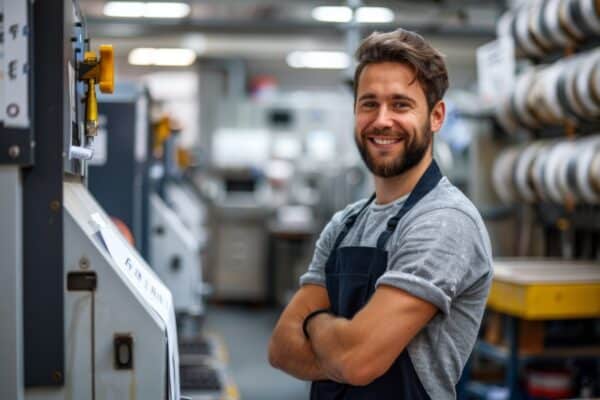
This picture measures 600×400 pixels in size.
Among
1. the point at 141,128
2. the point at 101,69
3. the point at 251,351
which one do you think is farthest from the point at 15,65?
the point at 251,351

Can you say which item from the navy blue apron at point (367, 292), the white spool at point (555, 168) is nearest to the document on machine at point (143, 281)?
the navy blue apron at point (367, 292)

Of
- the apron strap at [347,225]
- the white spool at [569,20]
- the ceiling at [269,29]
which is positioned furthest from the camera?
the ceiling at [269,29]

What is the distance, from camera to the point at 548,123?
5156mm

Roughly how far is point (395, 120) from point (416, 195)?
0.19 m

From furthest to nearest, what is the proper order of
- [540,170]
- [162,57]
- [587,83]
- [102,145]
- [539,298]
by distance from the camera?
[162,57] → [540,170] → [587,83] → [539,298] → [102,145]

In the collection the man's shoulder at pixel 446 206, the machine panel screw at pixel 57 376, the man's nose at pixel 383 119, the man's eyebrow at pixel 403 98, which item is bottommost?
the machine panel screw at pixel 57 376

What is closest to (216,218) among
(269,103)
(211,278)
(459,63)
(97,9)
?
(211,278)

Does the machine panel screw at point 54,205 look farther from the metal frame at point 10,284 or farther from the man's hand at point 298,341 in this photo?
the man's hand at point 298,341

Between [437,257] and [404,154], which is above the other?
[404,154]

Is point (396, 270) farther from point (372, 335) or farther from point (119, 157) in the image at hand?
point (119, 157)

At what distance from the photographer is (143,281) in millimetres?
1927

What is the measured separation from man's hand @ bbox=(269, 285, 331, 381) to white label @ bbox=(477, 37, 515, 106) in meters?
3.41

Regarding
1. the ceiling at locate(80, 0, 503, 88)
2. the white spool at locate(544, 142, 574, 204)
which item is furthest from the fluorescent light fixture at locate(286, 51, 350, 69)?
the white spool at locate(544, 142, 574, 204)

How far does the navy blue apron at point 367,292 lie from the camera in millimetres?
1903
